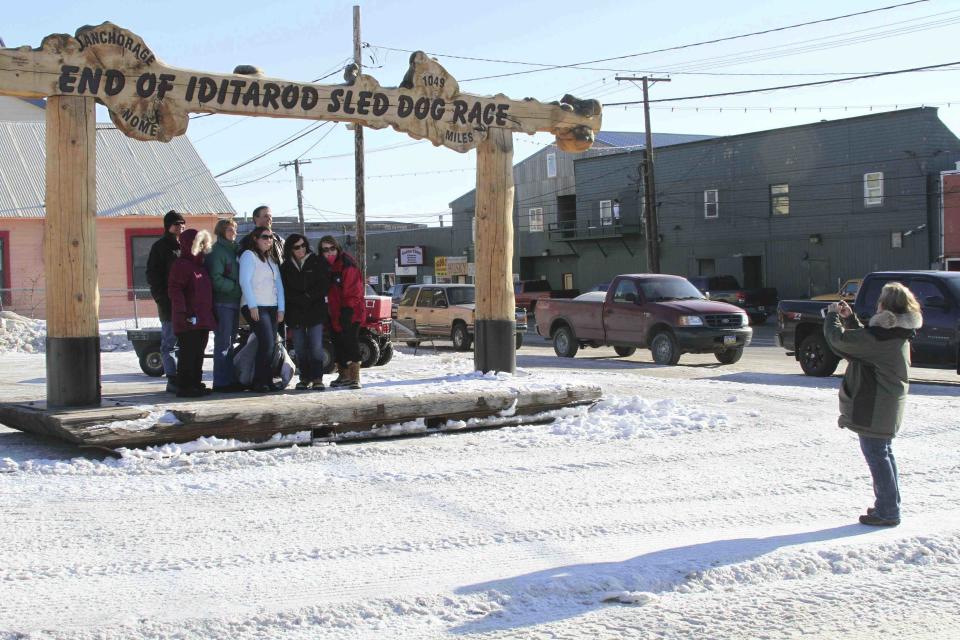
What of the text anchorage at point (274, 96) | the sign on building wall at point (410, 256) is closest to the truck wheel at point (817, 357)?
the text anchorage at point (274, 96)

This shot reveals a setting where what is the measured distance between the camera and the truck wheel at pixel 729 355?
2062 cm

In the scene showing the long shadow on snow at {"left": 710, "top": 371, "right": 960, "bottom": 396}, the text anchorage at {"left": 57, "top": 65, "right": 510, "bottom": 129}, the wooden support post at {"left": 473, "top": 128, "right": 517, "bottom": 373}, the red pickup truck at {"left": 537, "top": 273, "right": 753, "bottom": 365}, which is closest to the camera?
the text anchorage at {"left": 57, "top": 65, "right": 510, "bottom": 129}

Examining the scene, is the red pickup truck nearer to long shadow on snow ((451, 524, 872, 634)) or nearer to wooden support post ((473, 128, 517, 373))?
wooden support post ((473, 128, 517, 373))

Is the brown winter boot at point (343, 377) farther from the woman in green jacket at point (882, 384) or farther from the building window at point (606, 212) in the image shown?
the building window at point (606, 212)

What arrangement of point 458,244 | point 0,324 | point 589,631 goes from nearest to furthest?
point 589,631 < point 0,324 < point 458,244

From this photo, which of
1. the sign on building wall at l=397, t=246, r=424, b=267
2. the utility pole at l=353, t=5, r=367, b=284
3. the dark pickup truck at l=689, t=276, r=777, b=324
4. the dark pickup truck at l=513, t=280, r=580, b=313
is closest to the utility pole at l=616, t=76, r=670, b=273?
the dark pickup truck at l=689, t=276, r=777, b=324

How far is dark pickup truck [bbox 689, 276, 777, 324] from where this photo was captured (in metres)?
41.2

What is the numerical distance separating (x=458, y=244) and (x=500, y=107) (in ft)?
180

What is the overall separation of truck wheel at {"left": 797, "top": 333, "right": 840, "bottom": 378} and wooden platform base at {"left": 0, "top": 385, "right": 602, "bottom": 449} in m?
8.39

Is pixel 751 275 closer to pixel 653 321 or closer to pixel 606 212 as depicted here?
pixel 606 212

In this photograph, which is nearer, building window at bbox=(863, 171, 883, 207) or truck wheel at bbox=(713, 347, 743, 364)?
truck wheel at bbox=(713, 347, 743, 364)

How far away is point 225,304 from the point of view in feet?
33.8

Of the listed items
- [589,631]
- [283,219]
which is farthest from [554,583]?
[283,219]

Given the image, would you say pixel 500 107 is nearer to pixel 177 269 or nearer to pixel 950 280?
pixel 177 269
